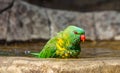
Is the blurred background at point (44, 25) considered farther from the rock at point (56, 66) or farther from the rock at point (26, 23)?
the rock at point (56, 66)

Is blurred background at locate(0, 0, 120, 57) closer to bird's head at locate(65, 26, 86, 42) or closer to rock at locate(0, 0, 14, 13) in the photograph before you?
rock at locate(0, 0, 14, 13)

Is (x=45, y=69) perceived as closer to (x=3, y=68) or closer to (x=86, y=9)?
(x=3, y=68)

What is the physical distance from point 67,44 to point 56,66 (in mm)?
739

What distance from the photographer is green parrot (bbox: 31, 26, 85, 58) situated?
13.4ft

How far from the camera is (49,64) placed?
11.3ft

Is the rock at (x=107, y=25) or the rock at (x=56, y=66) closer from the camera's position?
the rock at (x=56, y=66)

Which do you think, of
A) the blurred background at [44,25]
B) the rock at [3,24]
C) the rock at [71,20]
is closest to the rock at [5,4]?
the blurred background at [44,25]

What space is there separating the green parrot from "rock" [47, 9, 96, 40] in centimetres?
315

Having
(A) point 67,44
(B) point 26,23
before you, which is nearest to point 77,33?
(A) point 67,44

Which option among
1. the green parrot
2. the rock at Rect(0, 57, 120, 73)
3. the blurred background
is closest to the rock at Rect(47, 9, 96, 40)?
the blurred background

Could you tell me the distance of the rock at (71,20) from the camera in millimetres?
7537

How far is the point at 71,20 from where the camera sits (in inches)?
307

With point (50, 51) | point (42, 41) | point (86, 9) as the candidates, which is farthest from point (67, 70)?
point (86, 9)

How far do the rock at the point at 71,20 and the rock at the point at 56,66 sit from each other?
385cm
